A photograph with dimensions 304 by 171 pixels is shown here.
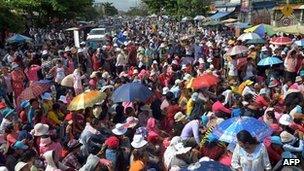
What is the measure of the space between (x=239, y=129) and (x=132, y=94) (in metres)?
3.70

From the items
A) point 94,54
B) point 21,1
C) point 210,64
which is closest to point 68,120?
point 210,64

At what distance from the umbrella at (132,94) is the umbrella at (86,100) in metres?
0.38

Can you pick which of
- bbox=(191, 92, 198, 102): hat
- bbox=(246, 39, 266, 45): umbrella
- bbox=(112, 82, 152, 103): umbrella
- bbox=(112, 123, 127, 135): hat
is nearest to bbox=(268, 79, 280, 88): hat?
bbox=(191, 92, 198, 102): hat

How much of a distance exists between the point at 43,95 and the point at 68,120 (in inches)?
81.6

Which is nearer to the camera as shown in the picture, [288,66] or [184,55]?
[288,66]

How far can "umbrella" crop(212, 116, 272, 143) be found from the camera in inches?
290

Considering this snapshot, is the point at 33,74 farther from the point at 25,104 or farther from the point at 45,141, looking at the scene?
the point at 45,141

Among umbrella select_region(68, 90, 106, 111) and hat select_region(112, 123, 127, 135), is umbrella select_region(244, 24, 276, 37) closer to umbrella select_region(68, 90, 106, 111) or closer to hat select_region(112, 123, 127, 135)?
umbrella select_region(68, 90, 106, 111)

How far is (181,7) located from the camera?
47500mm

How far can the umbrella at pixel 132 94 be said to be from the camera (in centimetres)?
1073

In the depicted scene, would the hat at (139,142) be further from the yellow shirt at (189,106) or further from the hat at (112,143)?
the yellow shirt at (189,106)

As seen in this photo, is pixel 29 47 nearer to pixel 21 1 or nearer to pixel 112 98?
pixel 21 1

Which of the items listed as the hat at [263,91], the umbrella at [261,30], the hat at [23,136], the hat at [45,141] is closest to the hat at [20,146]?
the hat at [45,141]

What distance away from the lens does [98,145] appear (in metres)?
8.27
